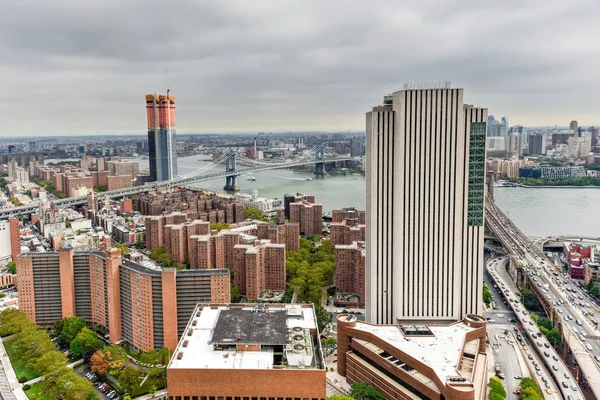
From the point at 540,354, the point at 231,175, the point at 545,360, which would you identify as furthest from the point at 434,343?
the point at 231,175

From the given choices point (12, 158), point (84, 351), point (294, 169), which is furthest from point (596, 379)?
point (12, 158)

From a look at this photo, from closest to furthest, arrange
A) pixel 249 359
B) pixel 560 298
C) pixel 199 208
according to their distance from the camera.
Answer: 1. pixel 249 359
2. pixel 560 298
3. pixel 199 208

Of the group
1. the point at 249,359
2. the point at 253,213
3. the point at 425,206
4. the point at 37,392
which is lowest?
the point at 37,392

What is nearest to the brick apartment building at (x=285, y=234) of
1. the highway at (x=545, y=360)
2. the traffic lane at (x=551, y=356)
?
the highway at (x=545, y=360)

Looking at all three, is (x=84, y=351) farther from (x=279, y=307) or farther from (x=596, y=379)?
(x=596, y=379)

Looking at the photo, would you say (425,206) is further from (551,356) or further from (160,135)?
(160,135)

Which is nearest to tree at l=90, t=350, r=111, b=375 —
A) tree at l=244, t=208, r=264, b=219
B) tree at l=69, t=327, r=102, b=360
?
tree at l=69, t=327, r=102, b=360
